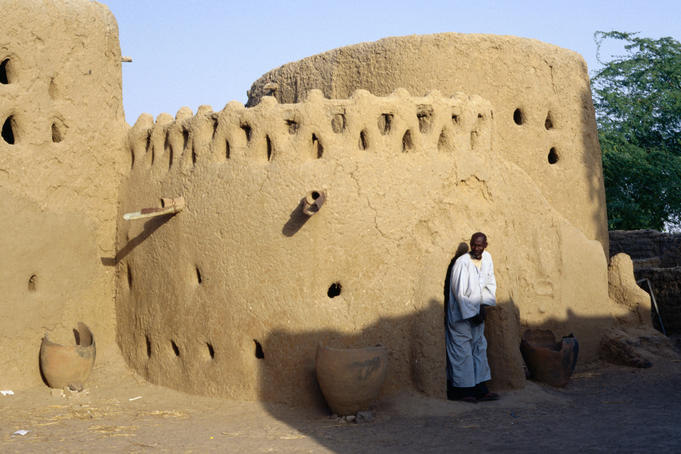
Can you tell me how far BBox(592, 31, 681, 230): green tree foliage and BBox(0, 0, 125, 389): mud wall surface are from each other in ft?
43.6

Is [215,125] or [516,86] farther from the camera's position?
[516,86]

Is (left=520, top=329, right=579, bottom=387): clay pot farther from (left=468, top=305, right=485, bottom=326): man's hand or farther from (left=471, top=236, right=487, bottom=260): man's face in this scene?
(left=471, top=236, right=487, bottom=260): man's face

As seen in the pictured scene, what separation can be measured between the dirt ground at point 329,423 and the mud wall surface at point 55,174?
68 centimetres

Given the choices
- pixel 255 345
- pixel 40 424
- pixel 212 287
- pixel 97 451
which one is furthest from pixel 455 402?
pixel 40 424

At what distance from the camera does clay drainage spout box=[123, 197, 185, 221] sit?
7.33 m

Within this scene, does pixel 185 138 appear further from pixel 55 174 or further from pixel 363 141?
pixel 363 141

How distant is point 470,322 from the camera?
23.8ft

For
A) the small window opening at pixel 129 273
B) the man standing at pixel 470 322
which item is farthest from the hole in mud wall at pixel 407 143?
the small window opening at pixel 129 273

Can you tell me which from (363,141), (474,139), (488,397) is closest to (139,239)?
(363,141)

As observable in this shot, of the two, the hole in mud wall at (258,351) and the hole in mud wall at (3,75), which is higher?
the hole in mud wall at (3,75)

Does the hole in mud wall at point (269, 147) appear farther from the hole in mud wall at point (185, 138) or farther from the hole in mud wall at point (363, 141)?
the hole in mud wall at point (185, 138)

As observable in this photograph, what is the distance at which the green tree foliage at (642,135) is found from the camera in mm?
17969

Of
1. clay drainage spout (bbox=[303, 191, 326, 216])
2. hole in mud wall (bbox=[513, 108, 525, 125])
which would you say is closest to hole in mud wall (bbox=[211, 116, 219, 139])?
clay drainage spout (bbox=[303, 191, 326, 216])

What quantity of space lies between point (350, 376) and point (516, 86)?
5036mm
